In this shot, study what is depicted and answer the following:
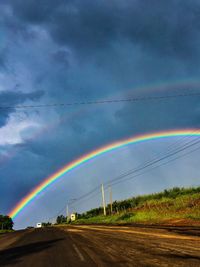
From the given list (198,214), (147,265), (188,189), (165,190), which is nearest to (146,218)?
(198,214)

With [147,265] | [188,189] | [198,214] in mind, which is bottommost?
[147,265]

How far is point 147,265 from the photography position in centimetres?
875

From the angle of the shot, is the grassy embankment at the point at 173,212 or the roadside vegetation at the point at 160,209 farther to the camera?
the roadside vegetation at the point at 160,209

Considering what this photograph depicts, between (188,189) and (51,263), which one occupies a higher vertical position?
(188,189)

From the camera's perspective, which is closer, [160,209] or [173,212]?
[173,212]

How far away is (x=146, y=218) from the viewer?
44219 millimetres

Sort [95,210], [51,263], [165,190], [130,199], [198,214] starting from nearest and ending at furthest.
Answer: [51,263], [198,214], [165,190], [130,199], [95,210]

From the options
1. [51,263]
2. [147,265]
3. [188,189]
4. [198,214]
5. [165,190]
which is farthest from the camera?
[165,190]

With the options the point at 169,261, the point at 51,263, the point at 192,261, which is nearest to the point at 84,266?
Result: the point at 51,263

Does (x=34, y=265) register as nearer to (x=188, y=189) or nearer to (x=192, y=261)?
(x=192, y=261)

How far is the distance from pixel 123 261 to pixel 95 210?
389 ft

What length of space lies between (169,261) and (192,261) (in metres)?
0.60

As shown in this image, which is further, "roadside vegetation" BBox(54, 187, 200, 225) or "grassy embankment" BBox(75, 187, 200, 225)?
"roadside vegetation" BBox(54, 187, 200, 225)

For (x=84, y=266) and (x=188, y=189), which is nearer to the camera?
(x=84, y=266)
